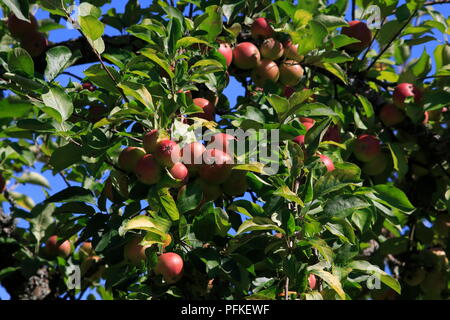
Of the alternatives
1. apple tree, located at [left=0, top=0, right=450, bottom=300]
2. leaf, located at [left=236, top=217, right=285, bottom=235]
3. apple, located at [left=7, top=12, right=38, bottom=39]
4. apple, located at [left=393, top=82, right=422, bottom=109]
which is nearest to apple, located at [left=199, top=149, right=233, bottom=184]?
apple tree, located at [left=0, top=0, right=450, bottom=300]

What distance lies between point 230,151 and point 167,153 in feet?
0.57

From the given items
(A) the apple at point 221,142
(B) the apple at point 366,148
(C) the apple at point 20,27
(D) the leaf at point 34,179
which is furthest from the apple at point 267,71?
(D) the leaf at point 34,179

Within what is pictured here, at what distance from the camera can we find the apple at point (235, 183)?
158 centimetres

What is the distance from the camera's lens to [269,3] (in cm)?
208

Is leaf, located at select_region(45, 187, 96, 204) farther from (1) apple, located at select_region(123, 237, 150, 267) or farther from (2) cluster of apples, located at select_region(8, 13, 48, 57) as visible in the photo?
(2) cluster of apples, located at select_region(8, 13, 48, 57)

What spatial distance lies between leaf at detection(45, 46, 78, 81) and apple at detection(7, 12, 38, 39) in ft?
1.26

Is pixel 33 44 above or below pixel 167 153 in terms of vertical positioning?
above

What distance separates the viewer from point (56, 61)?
1.78 m

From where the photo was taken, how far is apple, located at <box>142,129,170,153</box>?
4.90ft

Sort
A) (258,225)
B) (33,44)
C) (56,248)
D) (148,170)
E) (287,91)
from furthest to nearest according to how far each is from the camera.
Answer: (56,248) < (33,44) < (287,91) < (148,170) < (258,225)


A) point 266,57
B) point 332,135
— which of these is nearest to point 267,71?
point 266,57

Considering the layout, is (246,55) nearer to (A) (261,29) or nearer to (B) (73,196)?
(A) (261,29)

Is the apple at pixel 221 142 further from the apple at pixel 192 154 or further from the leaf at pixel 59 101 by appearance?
the leaf at pixel 59 101
